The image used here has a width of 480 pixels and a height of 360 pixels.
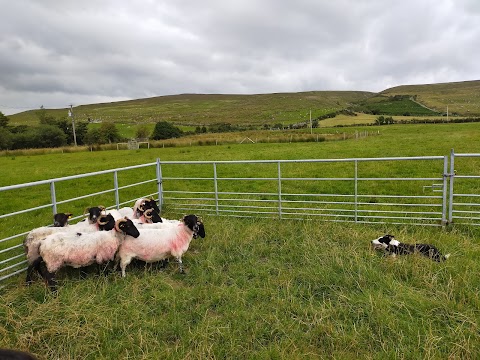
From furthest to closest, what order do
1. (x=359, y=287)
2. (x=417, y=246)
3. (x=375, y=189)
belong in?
(x=375, y=189) < (x=417, y=246) < (x=359, y=287)

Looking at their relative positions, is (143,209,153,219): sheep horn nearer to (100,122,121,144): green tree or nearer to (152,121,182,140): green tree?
(152,121,182,140): green tree

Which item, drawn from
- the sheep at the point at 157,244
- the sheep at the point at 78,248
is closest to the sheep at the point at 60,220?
the sheep at the point at 78,248

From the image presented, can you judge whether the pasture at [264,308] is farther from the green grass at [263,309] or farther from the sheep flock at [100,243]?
the sheep flock at [100,243]

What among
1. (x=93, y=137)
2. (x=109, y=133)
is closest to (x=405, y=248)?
(x=109, y=133)

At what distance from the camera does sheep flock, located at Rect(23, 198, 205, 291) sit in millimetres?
→ 4734

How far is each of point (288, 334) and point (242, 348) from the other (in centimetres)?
49

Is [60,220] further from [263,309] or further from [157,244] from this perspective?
[263,309]

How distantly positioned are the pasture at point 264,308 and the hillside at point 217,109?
75.7 m

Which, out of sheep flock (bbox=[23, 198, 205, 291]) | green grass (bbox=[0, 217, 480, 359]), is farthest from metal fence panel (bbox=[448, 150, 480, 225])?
sheep flock (bbox=[23, 198, 205, 291])

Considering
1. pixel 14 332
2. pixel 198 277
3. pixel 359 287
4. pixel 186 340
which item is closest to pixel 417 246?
pixel 359 287

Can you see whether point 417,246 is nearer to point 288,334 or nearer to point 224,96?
point 288,334

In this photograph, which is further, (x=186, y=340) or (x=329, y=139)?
(x=329, y=139)

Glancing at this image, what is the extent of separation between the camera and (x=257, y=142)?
110ft

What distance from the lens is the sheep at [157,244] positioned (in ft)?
16.8
